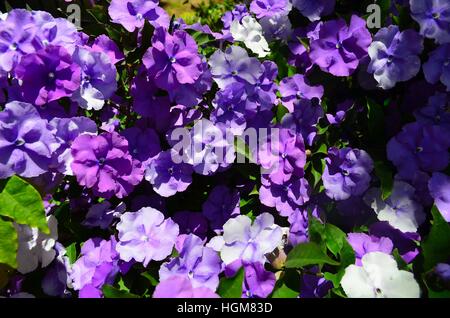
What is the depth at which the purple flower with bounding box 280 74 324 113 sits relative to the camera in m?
1.57

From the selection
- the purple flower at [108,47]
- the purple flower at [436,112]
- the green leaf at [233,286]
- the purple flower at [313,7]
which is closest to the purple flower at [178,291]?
the green leaf at [233,286]

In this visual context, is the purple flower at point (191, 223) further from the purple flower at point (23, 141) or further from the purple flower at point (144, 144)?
the purple flower at point (23, 141)

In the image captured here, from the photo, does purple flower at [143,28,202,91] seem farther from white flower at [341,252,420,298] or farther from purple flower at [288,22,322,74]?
white flower at [341,252,420,298]

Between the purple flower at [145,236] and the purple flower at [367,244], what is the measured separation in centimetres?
51

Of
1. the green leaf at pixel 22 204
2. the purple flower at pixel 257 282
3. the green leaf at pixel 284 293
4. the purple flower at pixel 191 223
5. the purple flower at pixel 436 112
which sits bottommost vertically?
the purple flower at pixel 191 223

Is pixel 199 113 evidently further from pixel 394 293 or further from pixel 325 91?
pixel 394 293

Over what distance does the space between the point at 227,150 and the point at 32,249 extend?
2.05 feet

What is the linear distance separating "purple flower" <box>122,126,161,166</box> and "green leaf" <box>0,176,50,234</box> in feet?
1.32

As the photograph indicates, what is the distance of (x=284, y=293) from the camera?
1168 millimetres

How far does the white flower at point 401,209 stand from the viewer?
4.55 feet

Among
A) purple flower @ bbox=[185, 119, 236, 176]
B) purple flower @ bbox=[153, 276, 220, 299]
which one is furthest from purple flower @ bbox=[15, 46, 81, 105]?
purple flower @ bbox=[153, 276, 220, 299]

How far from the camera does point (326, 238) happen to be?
1298 mm
